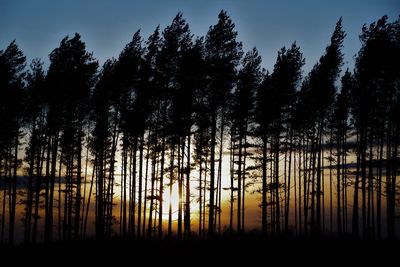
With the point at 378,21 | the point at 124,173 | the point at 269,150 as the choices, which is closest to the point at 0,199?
the point at 124,173

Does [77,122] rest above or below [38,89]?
below

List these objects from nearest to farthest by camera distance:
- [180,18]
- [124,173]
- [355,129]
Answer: [180,18], [355,129], [124,173]

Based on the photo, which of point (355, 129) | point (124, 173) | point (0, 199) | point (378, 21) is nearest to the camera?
point (378, 21)

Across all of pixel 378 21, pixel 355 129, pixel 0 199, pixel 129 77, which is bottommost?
pixel 0 199

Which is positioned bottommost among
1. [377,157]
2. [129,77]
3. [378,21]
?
[377,157]

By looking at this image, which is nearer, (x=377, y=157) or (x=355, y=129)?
(x=377, y=157)

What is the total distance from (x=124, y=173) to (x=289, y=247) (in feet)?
56.4

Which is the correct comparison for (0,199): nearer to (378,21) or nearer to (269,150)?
(269,150)

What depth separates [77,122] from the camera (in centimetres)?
2372

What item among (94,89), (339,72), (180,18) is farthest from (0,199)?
(339,72)

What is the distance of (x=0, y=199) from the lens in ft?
98.9

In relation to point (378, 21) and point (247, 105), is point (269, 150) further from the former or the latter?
point (378, 21)

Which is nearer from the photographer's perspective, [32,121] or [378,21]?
[378,21]

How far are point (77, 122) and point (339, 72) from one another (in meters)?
21.6
